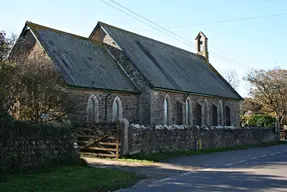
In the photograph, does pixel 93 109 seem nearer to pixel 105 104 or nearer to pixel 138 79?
pixel 105 104

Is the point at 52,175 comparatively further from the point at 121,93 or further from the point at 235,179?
the point at 121,93

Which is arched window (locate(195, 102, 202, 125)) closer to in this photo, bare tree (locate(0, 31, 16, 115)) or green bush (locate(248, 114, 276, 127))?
green bush (locate(248, 114, 276, 127))

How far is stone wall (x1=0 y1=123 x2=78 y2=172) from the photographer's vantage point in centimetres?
1320

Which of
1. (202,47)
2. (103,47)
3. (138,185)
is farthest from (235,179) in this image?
(202,47)

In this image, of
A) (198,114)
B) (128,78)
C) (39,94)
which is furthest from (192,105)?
(39,94)

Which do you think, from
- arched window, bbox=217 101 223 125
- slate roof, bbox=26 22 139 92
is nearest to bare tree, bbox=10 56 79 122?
slate roof, bbox=26 22 139 92

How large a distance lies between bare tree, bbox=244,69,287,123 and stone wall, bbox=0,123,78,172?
3865 cm

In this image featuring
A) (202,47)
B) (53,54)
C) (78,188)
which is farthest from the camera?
(202,47)

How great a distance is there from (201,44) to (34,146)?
38260mm

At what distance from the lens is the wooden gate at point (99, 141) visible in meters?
20.6

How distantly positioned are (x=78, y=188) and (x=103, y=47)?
22.2 meters

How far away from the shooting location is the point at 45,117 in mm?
19500

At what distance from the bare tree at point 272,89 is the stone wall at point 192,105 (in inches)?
349

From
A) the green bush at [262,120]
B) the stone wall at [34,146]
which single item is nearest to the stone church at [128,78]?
the stone wall at [34,146]
